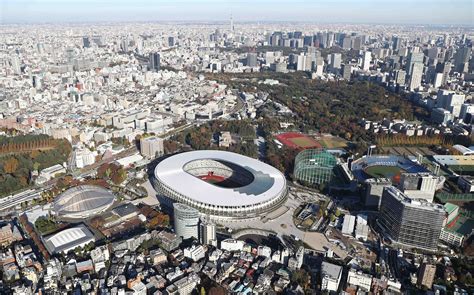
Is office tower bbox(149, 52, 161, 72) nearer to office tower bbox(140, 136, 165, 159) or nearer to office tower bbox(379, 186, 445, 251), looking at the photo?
office tower bbox(140, 136, 165, 159)

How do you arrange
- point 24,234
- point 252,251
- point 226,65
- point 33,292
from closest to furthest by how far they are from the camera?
point 33,292
point 252,251
point 24,234
point 226,65

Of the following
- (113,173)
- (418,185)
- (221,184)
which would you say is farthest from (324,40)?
(113,173)

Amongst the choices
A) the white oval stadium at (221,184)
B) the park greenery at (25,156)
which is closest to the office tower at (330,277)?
the white oval stadium at (221,184)

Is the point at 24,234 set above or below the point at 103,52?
below

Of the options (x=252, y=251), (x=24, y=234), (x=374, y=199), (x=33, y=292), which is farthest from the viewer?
(x=374, y=199)

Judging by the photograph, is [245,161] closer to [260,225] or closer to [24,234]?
[260,225]

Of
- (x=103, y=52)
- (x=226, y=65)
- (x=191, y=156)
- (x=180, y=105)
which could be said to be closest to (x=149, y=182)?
(x=191, y=156)
